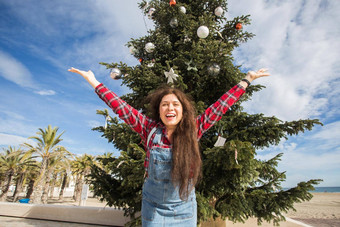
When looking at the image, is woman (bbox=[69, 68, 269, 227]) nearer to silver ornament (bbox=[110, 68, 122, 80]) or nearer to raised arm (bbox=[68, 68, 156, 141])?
raised arm (bbox=[68, 68, 156, 141])

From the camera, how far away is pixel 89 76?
1988mm

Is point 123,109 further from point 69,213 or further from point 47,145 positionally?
point 47,145

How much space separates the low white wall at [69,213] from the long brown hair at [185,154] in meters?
6.74

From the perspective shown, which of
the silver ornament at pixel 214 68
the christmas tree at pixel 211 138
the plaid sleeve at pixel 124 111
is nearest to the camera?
the plaid sleeve at pixel 124 111

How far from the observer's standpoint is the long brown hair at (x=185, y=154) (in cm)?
158

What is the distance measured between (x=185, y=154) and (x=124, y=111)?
74 centimetres

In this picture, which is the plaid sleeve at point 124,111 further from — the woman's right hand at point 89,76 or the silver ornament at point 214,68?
the silver ornament at point 214,68

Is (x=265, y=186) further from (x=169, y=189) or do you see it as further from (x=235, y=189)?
(x=169, y=189)

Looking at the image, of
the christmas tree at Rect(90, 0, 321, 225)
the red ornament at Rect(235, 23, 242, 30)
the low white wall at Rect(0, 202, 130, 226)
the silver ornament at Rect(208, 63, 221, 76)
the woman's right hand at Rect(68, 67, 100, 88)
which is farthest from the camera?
the low white wall at Rect(0, 202, 130, 226)

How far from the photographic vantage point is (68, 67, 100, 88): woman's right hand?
1936mm

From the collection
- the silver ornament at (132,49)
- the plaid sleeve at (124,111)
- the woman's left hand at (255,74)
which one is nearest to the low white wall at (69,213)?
the silver ornament at (132,49)

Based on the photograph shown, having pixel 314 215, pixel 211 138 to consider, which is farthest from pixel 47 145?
pixel 314 215

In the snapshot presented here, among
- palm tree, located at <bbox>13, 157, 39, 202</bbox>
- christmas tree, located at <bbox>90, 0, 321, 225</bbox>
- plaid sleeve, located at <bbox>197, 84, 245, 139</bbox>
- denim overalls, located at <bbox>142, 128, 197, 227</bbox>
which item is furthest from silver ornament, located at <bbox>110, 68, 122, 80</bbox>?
palm tree, located at <bbox>13, 157, 39, 202</bbox>

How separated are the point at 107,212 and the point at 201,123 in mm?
7389
